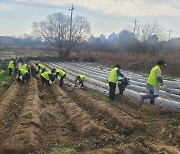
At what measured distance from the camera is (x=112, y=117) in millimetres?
8367

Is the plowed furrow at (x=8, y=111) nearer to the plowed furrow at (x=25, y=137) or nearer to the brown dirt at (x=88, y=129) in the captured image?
the brown dirt at (x=88, y=129)

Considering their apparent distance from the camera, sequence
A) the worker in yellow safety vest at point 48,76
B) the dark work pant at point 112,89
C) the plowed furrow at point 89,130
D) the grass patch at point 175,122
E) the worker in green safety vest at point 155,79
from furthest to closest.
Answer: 1. the worker in yellow safety vest at point 48,76
2. the dark work pant at point 112,89
3. the worker in green safety vest at point 155,79
4. the grass patch at point 175,122
5. the plowed furrow at point 89,130

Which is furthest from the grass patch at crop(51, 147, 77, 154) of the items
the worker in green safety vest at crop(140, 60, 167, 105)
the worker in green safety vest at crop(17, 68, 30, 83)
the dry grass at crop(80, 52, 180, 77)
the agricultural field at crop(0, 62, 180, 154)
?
the dry grass at crop(80, 52, 180, 77)

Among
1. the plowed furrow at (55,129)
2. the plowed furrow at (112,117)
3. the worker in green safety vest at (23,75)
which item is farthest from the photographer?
the worker in green safety vest at (23,75)

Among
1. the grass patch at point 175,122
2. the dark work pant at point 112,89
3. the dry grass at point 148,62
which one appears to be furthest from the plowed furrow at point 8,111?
the dry grass at point 148,62

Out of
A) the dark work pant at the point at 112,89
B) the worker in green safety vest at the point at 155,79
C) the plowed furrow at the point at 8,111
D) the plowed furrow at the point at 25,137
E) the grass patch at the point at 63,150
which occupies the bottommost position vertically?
the plowed furrow at the point at 8,111

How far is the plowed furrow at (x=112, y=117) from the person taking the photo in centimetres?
732

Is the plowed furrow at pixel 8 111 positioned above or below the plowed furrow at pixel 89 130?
below

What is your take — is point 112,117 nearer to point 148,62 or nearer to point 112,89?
point 112,89

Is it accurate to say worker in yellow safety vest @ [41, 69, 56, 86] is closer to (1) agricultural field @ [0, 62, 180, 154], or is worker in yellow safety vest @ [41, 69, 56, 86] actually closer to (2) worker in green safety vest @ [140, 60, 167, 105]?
(1) agricultural field @ [0, 62, 180, 154]

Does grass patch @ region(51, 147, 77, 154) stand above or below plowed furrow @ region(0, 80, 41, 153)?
below

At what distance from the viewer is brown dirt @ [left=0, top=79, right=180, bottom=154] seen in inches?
234

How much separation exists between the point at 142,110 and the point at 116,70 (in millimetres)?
2207

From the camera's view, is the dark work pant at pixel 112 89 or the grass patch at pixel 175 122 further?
the dark work pant at pixel 112 89
